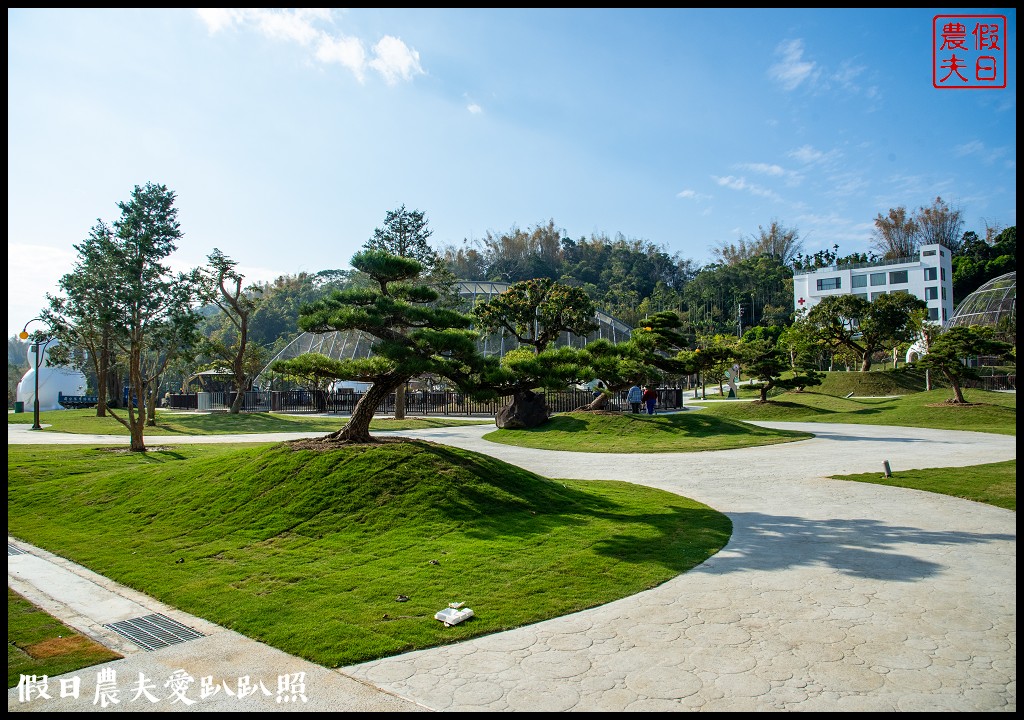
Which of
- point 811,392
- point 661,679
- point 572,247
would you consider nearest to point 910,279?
point 811,392

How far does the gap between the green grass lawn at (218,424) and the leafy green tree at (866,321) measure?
23010 mm

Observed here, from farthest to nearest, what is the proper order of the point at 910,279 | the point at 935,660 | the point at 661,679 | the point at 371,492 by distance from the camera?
the point at 910,279
the point at 371,492
the point at 935,660
the point at 661,679

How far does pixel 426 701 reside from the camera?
379 centimetres

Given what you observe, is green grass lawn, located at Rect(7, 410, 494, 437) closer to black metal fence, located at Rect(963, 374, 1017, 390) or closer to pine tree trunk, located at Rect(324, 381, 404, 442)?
pine tree trunk, located at Rect(324, 381, 404, 442)

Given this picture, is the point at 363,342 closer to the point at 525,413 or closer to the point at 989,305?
the point at 525,413

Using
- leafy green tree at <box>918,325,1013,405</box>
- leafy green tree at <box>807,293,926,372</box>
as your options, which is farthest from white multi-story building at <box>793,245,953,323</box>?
leafy green tree at <box>918,325,1013,405</box>

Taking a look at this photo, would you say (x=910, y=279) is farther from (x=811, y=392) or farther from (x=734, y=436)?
(x=734, y=436)

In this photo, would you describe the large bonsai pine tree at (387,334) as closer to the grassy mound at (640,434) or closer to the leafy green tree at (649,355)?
the leafy green tree at (649,355)

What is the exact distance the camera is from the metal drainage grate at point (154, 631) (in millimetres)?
4801

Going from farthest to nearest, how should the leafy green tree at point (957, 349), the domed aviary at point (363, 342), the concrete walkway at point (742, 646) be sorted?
the domed aviary at point (363, 342) → the leafy green tree at point (957, 349) → the concrete walkway at point (742, 646)

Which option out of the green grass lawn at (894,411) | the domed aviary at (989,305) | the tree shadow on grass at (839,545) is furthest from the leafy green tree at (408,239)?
the domed aviary at (989,305)

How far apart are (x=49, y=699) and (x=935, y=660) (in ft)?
19.2

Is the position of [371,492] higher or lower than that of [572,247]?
lower

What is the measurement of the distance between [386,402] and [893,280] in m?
58.0
